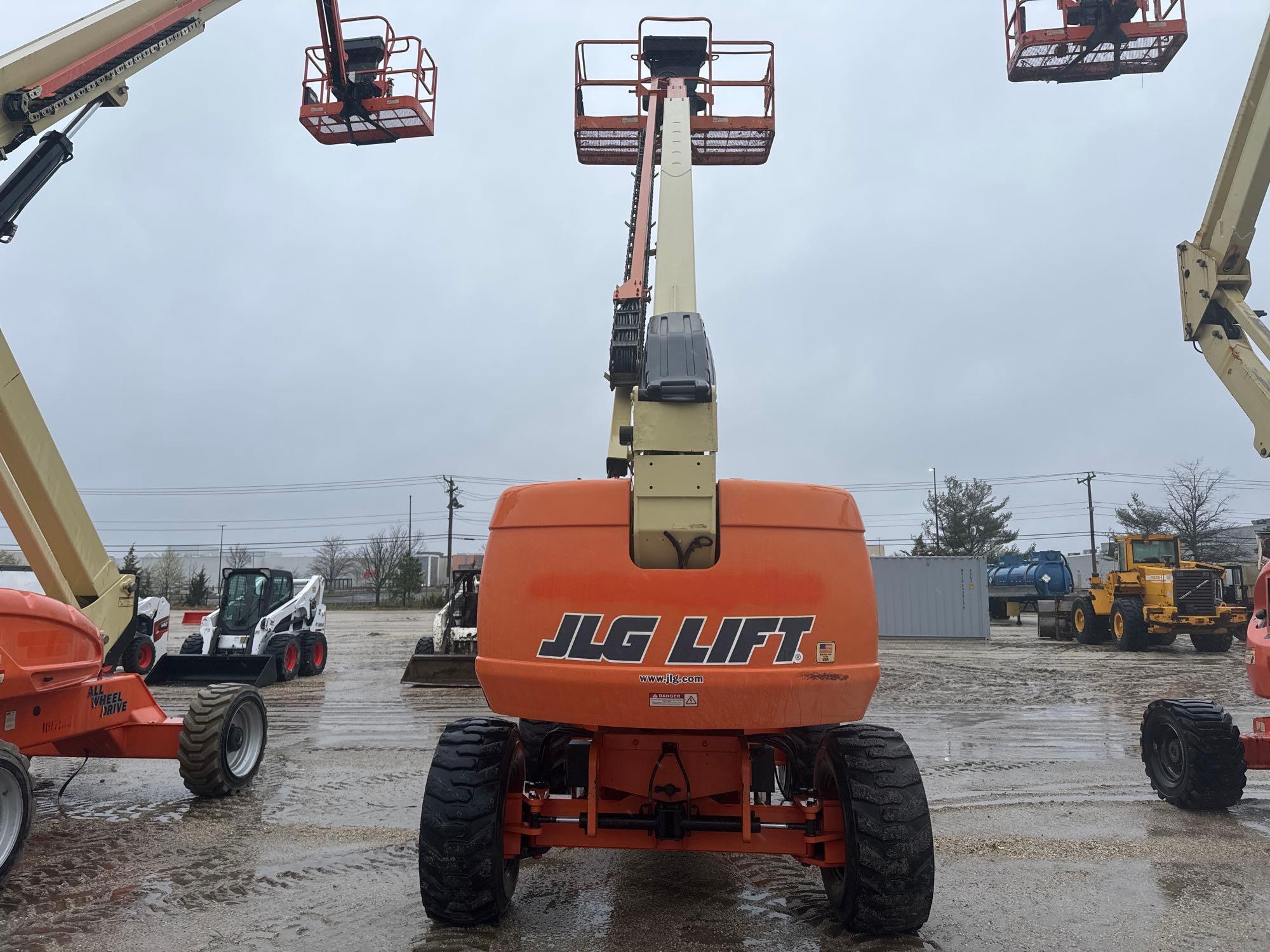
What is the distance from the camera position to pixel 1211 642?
21.4 metres

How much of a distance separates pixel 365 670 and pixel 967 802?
13452mm

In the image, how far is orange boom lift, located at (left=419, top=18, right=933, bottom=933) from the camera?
3.74 metres

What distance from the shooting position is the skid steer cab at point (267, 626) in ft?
49.4

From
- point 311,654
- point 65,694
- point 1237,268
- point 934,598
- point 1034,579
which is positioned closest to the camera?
point 65,694

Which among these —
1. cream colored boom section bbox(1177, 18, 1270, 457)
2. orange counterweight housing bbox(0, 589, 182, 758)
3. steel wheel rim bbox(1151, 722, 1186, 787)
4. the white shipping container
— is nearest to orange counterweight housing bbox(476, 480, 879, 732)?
orange counterweight housing bbox(0, 589, 182, 758)

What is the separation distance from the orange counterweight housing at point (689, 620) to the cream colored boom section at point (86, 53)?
5.45 meters

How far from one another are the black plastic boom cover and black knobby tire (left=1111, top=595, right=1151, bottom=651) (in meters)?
21.7

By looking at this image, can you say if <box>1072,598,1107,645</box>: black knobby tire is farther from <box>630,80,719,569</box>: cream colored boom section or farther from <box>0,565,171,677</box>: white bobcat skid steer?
<box>630,80,719,569</box>: cream colored boom section

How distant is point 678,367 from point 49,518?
558cm

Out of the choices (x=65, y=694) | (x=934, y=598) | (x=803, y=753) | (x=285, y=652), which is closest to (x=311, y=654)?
(x=285, y=652)

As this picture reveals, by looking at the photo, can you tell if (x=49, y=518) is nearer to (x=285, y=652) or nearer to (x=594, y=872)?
(x=594, y=872)

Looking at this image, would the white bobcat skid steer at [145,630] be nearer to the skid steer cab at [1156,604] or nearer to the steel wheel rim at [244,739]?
the steel wheel rim at [244,739]

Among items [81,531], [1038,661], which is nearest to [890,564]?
[1038,661]

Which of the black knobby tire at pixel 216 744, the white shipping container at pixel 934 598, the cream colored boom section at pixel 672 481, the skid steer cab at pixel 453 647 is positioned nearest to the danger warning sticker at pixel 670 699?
the cream colored boom section at pixel 672 481
